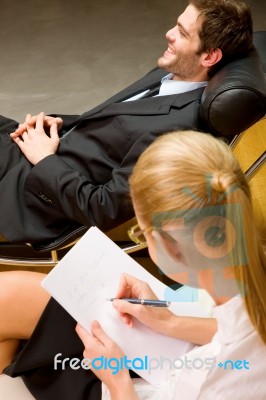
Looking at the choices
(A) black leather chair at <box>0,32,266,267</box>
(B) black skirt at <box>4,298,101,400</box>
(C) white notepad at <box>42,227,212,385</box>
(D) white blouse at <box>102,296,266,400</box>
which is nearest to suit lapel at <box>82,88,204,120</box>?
(A) black leather chair at <box>0,32,266,267</box>

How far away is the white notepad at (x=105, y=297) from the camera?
114 centimetres

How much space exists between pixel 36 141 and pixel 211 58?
2.06ft

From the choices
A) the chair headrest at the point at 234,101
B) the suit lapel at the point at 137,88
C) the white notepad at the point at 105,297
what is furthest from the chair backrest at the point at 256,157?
the white notepad at the point at 105,297

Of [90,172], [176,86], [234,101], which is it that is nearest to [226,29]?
[176,86]

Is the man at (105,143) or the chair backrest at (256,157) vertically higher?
the man at (105,143)

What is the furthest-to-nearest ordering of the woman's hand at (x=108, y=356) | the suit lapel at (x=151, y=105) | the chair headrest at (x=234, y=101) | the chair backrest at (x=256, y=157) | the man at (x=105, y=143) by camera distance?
1. the chair backrest at (x=256, y=157)
2. the suit lapel at (x=151, y=105)
3. the man at (x=105, y=143)
4. the chair headrest at (x=234, y=101)
5. the woman's hand at (x=108, y=356)

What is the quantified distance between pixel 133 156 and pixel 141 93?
456 mm

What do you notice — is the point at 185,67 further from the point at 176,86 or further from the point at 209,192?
the point at 209,192

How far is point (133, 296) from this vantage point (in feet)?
3.95

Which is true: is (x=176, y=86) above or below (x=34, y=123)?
below

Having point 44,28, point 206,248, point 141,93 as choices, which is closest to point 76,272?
point 206,248

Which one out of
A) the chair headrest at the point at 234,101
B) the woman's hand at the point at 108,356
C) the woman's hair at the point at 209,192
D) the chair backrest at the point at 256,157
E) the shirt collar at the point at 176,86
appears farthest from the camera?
the chair backrest at the point at 256,157

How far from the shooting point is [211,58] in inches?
66.9

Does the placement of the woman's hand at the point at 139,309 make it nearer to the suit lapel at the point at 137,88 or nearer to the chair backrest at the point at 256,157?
the suit lapel at the point at 137,88
